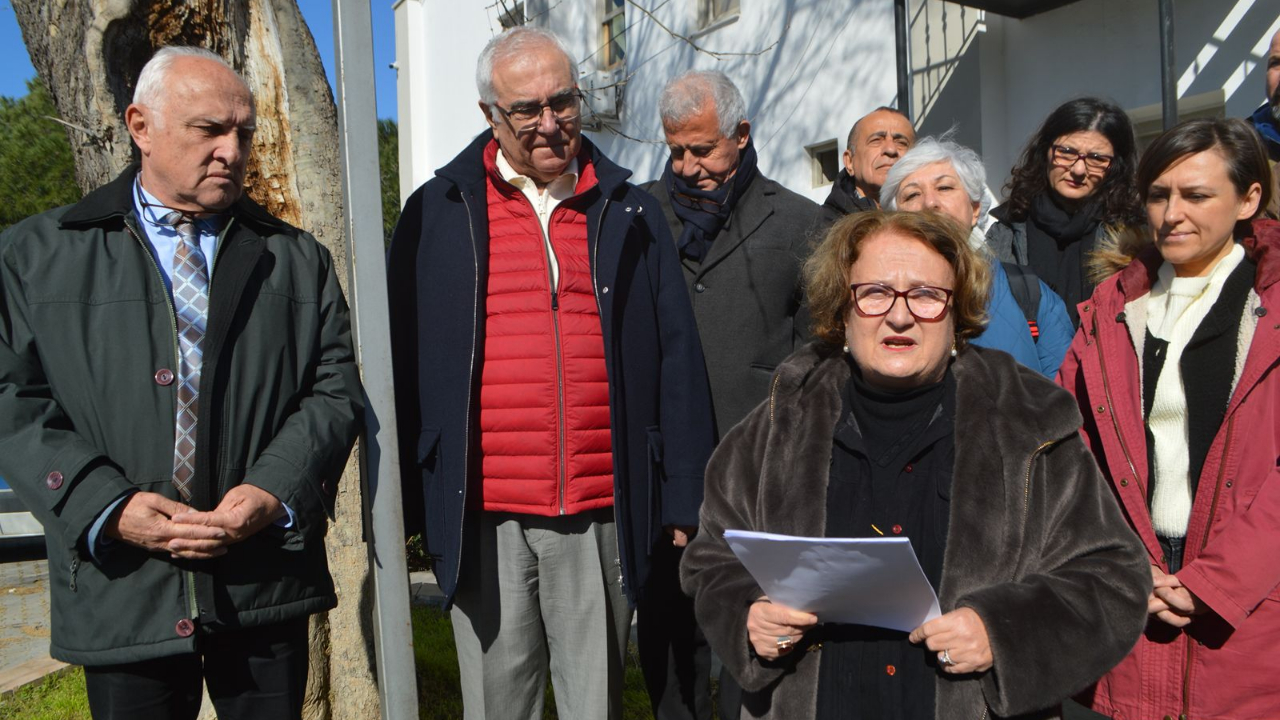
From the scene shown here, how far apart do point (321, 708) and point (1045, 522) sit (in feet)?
9.27

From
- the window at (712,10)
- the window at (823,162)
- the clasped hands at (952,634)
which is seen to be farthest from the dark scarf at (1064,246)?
the window at (712,10)

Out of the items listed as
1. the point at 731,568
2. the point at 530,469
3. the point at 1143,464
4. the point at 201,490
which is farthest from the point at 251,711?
the point at 1143,464

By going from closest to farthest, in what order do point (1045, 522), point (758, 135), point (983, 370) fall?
point (1045, 522) → point (983, 370) → point (758, 135)

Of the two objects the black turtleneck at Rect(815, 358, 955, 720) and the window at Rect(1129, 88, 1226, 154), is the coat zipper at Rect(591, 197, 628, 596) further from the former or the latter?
the window at Rect(1129, 88, 1226, 154)

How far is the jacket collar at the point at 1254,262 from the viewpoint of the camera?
2.59 m

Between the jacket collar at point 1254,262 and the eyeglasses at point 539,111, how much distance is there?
5.27 ft

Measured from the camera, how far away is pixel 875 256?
2203mm

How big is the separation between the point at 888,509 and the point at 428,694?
3.42 meters

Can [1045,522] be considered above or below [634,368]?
below

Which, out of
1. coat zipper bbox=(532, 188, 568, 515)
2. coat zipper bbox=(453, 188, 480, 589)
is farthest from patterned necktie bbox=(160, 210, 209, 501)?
coat zipper bbox=(532, 188, 568, 515)

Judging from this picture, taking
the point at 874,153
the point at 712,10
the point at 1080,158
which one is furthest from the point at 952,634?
the point at 712,10

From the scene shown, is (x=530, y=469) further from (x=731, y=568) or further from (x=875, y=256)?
(x=875, y=256)

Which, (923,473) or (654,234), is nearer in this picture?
(923,473)

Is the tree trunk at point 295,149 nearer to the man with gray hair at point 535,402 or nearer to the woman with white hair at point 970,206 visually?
the man with gray hair at point 535,402
